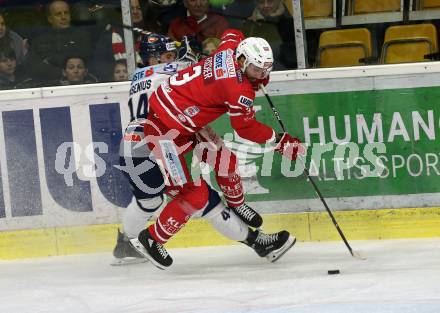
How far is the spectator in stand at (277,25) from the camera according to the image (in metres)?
7.34

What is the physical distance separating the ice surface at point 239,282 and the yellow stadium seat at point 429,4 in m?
1.54

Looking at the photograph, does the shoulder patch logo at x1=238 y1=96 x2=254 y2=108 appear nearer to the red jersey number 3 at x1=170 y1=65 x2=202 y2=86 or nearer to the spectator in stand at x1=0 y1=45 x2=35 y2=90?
the red jersey number 3 at x1=170 y1=65 x2=202 y2=86

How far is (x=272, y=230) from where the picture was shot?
24.1 feet

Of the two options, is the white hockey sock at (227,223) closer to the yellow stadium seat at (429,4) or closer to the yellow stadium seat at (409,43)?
the yellow stadium seat at (409,43)

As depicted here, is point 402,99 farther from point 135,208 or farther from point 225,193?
point 135,208

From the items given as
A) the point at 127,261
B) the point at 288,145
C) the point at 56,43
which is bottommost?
the point at 127,261

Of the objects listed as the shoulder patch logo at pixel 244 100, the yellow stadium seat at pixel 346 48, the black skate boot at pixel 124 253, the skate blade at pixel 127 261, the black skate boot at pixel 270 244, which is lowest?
the skate blade at pixel 127 261

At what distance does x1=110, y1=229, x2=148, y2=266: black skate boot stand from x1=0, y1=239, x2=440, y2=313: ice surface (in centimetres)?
8

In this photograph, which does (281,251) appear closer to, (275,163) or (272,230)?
(272,230)

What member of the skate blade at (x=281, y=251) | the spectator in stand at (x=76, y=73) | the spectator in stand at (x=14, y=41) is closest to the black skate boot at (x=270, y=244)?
the skate blade at (x=281, y=251)

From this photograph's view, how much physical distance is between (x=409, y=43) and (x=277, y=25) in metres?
0.88

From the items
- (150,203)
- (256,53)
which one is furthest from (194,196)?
(256,53)

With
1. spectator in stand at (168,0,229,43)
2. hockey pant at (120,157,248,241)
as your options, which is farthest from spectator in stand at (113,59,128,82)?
hockey pant at (120,157,248,241)

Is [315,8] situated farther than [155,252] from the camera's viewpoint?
Yes
